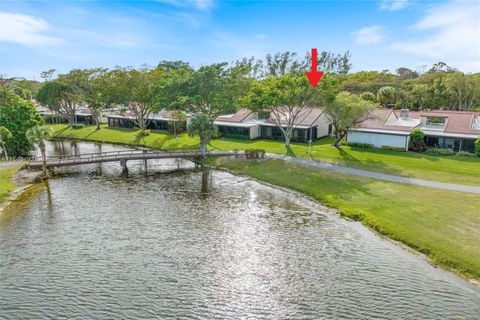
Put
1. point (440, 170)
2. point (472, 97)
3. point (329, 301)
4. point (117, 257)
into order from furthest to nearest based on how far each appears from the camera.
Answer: point (472, 97) < point (440, 170) < point (117, 257) < point (329, 301)

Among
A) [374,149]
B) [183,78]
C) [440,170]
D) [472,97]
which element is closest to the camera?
[440,170]

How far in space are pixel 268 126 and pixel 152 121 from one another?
91.1ft

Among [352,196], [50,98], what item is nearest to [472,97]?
[352,196]

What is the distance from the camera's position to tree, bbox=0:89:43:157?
49.2 meters

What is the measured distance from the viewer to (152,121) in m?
73.0

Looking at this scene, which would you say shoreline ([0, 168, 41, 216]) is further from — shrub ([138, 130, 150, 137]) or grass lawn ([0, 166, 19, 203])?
shrub ([138, 130, 150, 137])

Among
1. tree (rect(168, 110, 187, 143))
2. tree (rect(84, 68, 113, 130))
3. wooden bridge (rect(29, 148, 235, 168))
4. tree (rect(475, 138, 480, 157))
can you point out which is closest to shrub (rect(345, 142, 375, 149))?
tree (rect(475, 138, 480, 157))

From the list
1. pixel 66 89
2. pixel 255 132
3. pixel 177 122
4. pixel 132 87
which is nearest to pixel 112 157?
pixel 177 122

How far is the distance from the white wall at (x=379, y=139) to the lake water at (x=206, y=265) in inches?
947

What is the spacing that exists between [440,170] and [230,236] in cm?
2765

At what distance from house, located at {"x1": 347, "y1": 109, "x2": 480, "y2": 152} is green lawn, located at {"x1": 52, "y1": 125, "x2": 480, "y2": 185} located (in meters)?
2.43

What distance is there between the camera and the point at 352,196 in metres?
31.5

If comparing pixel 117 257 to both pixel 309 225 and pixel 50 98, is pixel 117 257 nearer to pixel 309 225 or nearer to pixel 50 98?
pixel 309 225

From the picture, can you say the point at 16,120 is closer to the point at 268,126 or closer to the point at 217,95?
the point at 217,95
